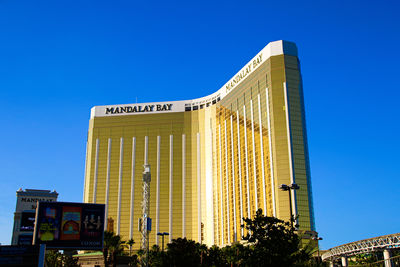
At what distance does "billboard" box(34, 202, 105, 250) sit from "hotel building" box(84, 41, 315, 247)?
1853 inches

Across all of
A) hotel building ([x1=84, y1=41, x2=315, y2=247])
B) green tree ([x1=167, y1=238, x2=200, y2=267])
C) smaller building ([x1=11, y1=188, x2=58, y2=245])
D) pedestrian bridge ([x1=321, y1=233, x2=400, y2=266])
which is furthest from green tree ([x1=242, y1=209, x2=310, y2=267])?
smaller building ([x1=11, y1=188, x2=58, y2=245])

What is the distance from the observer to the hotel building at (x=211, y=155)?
11069 cm

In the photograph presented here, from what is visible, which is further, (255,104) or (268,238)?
(255,104)

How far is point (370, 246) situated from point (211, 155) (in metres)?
89.6

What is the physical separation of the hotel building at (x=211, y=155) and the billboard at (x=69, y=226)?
47067mm

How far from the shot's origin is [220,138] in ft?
483

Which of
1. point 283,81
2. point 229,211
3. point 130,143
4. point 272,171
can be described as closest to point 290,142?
point 272,171

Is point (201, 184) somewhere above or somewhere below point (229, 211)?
above

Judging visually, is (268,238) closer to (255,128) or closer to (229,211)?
(255,128)

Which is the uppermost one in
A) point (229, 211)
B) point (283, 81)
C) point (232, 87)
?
point (232, 87)

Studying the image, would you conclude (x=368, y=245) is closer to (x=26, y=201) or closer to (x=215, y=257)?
(x=215, y=257)

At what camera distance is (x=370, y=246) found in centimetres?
6519

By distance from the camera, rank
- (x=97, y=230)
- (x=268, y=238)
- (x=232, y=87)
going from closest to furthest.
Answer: (x=268, y=238) < (x=97, y=230) < (x=232, y=87)

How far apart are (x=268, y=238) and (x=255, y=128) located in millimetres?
89217
